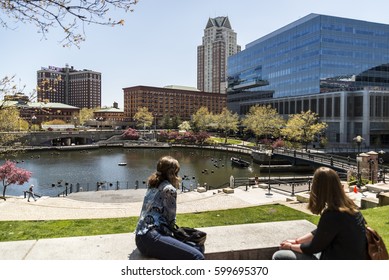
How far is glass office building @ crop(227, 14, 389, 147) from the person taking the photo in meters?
75.4

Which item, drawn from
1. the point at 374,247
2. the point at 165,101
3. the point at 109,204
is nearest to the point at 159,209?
the point at 374,247

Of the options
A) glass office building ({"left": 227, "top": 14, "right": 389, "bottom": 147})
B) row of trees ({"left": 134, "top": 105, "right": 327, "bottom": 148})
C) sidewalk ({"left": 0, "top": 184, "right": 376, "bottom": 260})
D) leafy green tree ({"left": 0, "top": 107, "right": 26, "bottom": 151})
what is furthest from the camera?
glass office building ({"left": 227, "top": 14, "right": 389, "bottom": 147})

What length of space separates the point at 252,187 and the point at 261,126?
2129 inches

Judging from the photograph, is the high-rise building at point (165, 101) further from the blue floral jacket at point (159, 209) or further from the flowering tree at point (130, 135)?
the blue floral jacket at point (159, 209)

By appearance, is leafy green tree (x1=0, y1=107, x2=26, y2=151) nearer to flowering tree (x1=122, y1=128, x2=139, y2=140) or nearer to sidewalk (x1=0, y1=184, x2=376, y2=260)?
sidewalk (x1=0, y1=184, x2=376, y2=260)

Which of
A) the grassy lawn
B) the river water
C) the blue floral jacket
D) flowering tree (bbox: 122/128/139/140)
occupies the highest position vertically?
the blue floral jacket

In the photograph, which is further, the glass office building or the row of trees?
the glass office building

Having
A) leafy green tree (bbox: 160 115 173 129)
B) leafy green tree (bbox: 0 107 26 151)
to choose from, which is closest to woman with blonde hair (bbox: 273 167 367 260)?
leafy green tree (bbox: 0 107 26 151)

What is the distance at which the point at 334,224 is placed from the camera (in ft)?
14.4

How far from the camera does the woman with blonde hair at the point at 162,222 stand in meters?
4.91

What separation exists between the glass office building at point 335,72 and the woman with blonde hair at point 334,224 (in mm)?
76497

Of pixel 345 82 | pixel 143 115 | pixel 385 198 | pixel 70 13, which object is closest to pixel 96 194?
pixel 385 198
